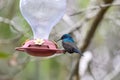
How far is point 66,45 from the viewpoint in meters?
3.64

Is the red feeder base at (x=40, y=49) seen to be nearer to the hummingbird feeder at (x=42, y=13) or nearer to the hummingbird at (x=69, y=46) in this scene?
the hummingbird at (x=69, y=46)

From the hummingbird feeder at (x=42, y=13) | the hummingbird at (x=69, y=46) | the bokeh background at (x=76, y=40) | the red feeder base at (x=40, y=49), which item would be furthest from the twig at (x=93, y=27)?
the red feeder base at (x=40, y=49)

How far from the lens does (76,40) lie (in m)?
6.24

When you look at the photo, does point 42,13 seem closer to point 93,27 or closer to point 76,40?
point 93,27

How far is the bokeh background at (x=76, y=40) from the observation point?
227 inches

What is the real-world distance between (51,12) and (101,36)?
4.22 meters

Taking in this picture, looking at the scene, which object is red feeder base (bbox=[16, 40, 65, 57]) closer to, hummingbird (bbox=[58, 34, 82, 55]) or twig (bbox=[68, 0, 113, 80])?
hummingbird (bbox=[58, 34, 82, 55])

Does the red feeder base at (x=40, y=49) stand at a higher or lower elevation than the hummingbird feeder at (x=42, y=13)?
lower

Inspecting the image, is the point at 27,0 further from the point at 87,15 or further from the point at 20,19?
the point at 20,19

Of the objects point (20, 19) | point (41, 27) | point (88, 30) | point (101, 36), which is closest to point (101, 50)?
point (101, 36)

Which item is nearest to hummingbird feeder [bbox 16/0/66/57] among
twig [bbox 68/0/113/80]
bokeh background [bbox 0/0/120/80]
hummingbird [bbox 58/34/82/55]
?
hummingbird [bbox 58/34/82/55]

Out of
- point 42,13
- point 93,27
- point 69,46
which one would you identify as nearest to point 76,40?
point 93,27

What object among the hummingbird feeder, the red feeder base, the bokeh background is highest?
the bokeh background

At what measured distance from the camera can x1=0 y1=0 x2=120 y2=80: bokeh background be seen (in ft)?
18.9
